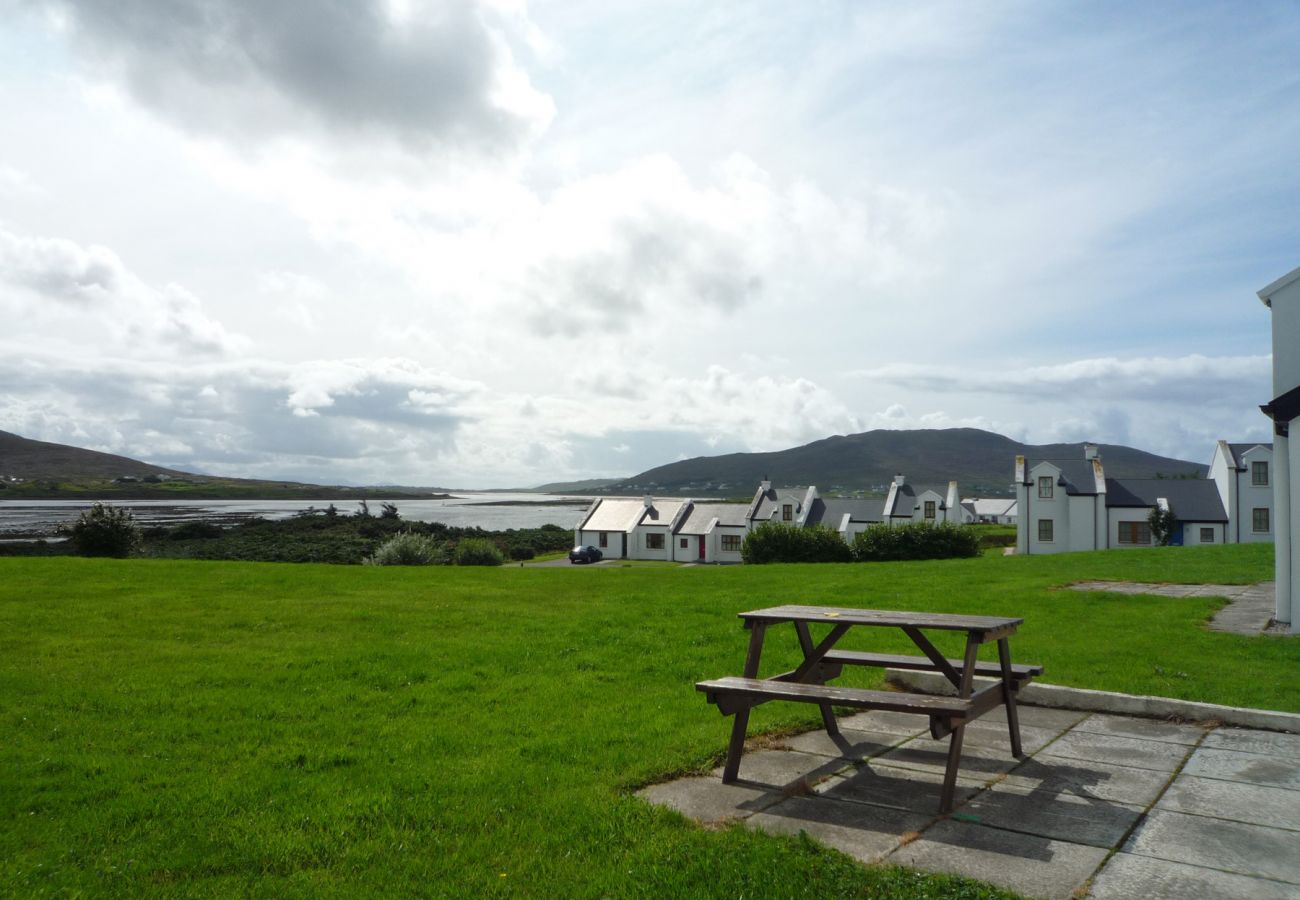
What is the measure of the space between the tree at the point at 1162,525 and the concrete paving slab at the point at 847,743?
173 feet

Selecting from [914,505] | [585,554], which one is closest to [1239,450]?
[914,505]

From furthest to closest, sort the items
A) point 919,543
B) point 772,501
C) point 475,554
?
point 772,501 < point 919,543 < point 475,554

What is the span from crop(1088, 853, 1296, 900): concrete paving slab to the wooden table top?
5.49ft

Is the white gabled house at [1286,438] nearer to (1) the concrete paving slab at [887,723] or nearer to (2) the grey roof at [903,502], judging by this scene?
(1) the concrete paving slab at [887,723]

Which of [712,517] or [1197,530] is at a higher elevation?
[1197,530]

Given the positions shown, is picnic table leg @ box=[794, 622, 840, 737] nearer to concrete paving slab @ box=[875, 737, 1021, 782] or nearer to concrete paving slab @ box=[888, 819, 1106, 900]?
concrete paving slab @ box=[875, 737, 1021, 782]

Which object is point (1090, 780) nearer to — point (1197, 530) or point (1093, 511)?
point (1093, 511)

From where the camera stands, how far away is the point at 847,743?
6543 millimetres

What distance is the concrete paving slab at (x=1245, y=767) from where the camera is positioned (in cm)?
554

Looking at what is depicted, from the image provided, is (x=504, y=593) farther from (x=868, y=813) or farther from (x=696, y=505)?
(x=696, y=505)

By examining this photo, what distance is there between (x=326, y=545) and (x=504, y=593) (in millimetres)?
34174

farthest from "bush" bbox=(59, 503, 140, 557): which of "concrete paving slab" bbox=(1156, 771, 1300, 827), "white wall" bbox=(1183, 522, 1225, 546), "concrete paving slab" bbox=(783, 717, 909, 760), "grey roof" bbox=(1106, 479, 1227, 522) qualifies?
"white wall" bbox=(1183, 522, 1225, 546)

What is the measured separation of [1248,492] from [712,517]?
37.1 meters

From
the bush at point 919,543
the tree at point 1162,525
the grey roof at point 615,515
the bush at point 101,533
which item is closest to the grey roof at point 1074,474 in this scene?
the tree at point 1162,525
